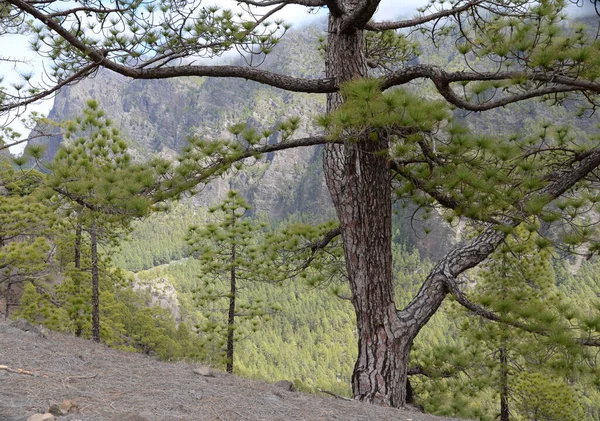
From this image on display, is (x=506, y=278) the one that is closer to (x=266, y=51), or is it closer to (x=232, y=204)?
(x=232, y=204)

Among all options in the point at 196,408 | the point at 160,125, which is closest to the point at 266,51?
the point at 196,408

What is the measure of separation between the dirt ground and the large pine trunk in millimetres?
716

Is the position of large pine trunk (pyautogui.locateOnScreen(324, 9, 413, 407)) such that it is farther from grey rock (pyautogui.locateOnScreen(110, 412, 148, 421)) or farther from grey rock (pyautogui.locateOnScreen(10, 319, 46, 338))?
grey rock (pyautogui.locateOnScreen(10, 319, 46, 338))

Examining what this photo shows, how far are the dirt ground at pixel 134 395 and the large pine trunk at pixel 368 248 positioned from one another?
72 centimetres

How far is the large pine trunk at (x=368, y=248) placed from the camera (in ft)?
13.0

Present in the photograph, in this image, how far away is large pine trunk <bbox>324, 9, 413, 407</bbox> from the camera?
3.95 metres

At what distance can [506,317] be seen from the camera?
384 centimetres

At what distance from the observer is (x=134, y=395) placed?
2621 millimetres

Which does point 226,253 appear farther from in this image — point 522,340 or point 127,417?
point 127,417

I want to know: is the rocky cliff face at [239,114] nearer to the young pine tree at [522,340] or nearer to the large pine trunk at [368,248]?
the young pine tree at [522,340]

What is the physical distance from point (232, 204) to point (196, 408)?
770 centimetres

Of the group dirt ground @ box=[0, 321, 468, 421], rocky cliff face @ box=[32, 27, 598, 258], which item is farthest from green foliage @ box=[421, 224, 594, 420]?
rocky cliff face @ box=[32, 27, 598, 258]

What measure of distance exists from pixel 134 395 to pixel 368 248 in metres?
2.26

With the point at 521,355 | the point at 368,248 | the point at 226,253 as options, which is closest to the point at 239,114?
the point at 226,253
